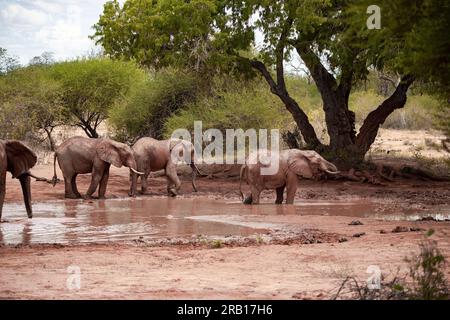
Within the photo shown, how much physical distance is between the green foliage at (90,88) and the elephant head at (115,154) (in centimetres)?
1540

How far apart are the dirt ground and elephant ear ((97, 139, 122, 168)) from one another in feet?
23.4

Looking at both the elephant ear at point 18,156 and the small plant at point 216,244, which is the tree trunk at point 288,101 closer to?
the elephant ear at point 18,156

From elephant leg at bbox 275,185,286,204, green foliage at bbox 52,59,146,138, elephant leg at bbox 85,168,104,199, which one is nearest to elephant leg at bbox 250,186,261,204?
elephant leg at bbox 275,185,286,204

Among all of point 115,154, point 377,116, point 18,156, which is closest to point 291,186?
point 115,154

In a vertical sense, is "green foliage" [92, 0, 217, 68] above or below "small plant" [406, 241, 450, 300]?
above

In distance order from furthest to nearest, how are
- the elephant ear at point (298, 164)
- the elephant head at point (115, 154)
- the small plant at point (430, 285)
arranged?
the elephant head at point (115, 154) → the elephant ear at point (298, 164) → the small plant at point (430, 285)

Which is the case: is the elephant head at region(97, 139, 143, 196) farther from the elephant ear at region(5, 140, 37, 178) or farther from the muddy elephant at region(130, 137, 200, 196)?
the elephant ear at region(5, 140, 37, 178)

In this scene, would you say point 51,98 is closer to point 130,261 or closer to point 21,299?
point 130,261

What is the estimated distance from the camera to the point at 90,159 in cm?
2188

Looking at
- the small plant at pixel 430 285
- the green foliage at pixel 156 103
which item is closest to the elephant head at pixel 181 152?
the green foliage at pixel 156 103

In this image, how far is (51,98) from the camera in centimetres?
3566

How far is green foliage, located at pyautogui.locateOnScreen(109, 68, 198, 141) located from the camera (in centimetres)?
3294

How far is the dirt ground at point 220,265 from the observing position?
27.8ft

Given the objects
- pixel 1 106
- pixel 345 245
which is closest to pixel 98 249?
pixel 345 245
